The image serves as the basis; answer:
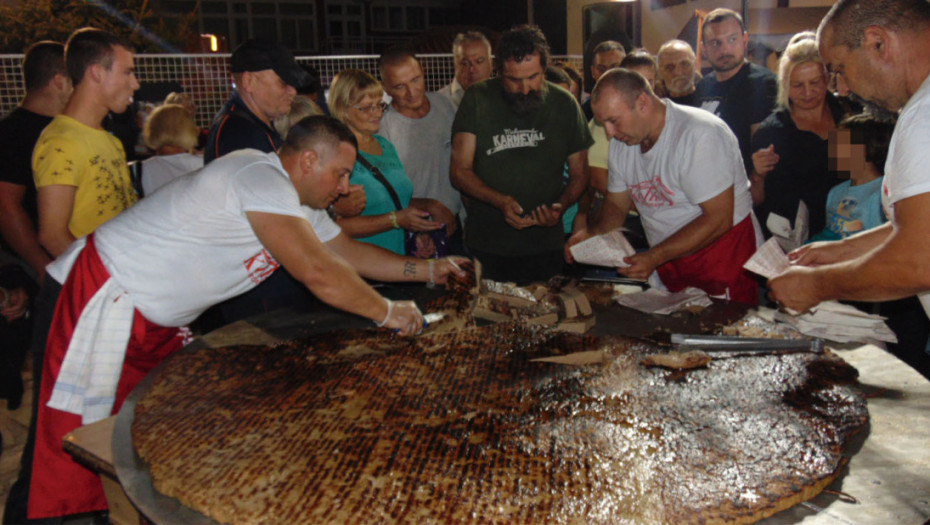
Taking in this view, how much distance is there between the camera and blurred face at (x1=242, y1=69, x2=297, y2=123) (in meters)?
3.19

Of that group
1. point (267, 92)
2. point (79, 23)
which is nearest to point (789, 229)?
point (267, 92)

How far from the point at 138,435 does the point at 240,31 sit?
21.0 metres

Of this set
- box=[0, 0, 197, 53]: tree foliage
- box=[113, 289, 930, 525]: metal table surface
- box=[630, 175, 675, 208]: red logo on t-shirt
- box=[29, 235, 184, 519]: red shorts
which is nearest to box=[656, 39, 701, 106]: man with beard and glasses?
box=[630, 175, 675, 208]: red logo on t-shirt

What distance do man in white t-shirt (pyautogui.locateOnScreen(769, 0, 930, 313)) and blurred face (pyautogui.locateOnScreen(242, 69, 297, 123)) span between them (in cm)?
236

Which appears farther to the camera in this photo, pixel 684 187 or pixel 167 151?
pixel 167 151

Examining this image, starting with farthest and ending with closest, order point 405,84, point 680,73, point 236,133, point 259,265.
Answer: point 680,73, point 405,84, point 236,133, point 259,265

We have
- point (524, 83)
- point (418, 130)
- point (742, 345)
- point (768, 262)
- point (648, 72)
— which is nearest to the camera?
point (742, 345)

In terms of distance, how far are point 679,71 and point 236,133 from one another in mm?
3298

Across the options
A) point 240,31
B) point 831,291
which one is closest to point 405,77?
point 831,291

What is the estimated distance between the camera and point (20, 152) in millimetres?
3379

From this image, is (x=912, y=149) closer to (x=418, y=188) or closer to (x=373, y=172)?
(x=373, y=172)

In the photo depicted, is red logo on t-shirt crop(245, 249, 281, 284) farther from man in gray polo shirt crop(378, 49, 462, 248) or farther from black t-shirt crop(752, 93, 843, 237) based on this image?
black t-shirt crop(752, 93, 843, 237)

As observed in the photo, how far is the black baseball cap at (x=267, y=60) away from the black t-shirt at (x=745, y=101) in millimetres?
2777

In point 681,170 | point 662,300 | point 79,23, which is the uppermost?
point 79,23
